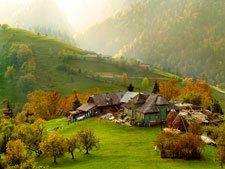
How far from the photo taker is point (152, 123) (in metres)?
57.3

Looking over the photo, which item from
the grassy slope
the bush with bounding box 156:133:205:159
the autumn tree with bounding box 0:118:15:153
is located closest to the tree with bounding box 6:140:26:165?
the autumn tree with bounding box 0:118:15:153

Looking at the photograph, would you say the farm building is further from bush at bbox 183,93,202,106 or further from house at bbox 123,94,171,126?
bush at bbox 183,93,202,106

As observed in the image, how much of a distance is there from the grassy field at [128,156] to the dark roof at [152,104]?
548 centimetres

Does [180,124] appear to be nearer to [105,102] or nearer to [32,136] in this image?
[32,136]

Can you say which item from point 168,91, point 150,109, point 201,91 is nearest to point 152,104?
point 150,109

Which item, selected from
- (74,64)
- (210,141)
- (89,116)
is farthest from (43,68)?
(210,141)

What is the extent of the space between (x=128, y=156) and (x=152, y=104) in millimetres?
27093

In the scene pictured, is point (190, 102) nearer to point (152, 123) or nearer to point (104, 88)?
point (152, 123)

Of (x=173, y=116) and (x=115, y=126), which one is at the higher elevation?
(x=173, y=116)

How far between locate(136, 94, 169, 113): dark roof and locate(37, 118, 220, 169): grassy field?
18.0 ft

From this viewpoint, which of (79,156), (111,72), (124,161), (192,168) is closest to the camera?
(192,168)

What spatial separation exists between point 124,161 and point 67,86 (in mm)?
122043

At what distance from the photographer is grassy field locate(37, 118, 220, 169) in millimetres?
29653

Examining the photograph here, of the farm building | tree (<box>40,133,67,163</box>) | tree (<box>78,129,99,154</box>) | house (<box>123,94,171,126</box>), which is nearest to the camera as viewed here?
tree (<box>40,133,67,163</box>)
